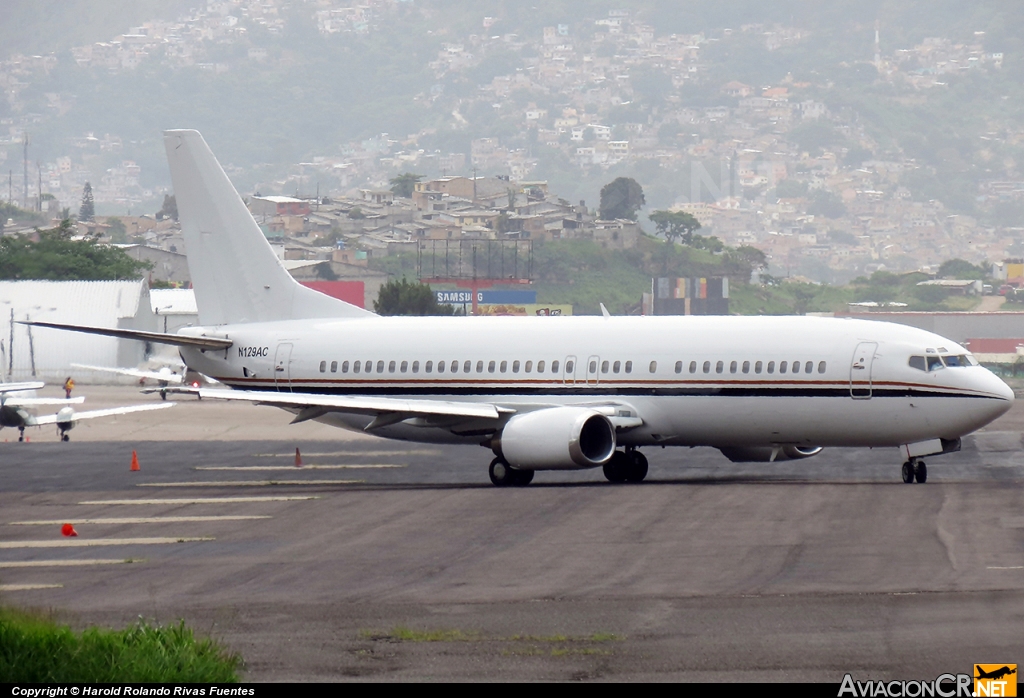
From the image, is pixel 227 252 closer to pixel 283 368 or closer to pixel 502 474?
pixel 283 368

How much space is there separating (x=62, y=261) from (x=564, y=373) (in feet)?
294

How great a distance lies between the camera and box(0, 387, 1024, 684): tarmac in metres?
16.1

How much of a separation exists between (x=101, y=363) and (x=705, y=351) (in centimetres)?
6874

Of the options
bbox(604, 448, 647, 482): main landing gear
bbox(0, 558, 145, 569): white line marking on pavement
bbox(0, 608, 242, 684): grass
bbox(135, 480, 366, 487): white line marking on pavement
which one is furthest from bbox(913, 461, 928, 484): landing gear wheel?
bbox(0, 608, 242, 684): grass

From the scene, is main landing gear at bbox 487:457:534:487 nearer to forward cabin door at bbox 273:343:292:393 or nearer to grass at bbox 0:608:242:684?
forward cabin door at bbox 273:343:292:393

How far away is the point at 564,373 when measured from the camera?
3741 centimetres

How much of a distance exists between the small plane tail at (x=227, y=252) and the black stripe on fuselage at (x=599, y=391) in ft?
7.67

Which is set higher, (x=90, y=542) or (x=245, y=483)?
(x=90, y=542)

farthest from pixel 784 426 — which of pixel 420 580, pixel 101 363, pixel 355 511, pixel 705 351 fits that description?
pixel 101 363

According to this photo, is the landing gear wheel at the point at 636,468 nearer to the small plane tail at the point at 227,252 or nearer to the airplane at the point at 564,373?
the airplane at the point at 564,373

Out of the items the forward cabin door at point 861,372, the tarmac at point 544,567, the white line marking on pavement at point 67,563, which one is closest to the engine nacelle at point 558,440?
the tarmac at point 544,567

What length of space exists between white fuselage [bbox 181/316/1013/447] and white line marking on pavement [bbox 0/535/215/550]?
11.5 metres

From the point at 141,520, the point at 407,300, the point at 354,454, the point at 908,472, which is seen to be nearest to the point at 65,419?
the point at 354,454

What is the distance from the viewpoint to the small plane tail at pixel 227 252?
141 feet
